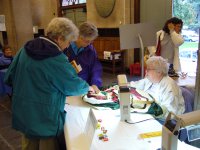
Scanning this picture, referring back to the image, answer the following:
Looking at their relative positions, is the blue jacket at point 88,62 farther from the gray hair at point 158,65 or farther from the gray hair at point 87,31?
the gray hair at point 158,65

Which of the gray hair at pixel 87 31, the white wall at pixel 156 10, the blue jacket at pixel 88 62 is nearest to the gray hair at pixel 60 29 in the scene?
the gray hair at pixel 87 31

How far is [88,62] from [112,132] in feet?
3.07

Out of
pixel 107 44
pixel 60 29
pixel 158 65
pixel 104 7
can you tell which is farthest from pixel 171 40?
pixel 104 7

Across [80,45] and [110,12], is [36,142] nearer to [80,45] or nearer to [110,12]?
[80,45]

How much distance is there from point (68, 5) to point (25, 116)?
7.12 metres

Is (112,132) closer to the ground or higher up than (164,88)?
closer to the ground

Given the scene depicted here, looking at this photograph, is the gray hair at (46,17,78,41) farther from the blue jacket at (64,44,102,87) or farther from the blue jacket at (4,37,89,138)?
the blue jacket at (64,44,102,87)

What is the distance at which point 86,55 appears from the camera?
2244mm

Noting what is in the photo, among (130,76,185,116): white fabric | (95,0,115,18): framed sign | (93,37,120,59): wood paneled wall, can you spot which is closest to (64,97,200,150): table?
(130,76,185,116): white fabric

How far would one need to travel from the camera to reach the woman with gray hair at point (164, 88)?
1903 mm

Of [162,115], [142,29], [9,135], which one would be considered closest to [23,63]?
[162,115]

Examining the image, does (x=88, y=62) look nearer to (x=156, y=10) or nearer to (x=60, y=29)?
(x=60, y=29)

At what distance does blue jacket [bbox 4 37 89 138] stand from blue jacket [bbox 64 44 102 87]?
735mm

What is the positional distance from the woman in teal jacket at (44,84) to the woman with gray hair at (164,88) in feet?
2.37
